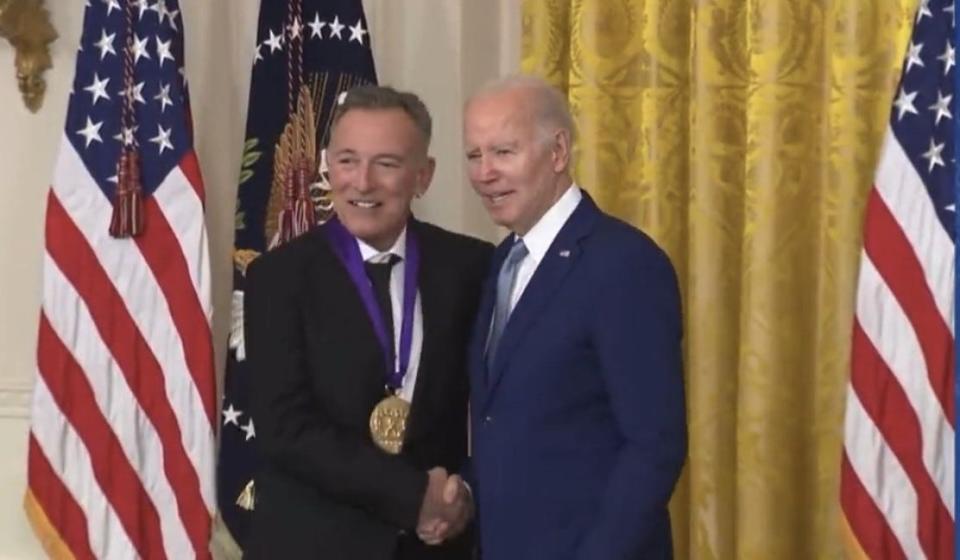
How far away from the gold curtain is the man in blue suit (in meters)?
1.35

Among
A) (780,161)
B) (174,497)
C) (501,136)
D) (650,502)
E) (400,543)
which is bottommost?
(174,497)

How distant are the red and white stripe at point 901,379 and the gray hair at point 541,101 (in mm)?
1174

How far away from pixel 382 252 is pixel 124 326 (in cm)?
127

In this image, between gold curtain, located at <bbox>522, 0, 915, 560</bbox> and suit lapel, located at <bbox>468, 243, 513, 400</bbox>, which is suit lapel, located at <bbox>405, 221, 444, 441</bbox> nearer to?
suit lapel, located at <bbox>468, 243, 513, 400</bbox>

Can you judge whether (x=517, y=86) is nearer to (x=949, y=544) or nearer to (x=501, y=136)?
(x=501, y=136)

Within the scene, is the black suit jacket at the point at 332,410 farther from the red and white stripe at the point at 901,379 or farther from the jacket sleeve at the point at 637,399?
the red and white stripe at the point at 901,379

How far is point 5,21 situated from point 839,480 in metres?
2.47

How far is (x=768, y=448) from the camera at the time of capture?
351 cm

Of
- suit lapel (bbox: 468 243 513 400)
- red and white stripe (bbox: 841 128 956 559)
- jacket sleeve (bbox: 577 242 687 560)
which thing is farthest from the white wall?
jacket sleeve (bbox: 577 242 687 560)

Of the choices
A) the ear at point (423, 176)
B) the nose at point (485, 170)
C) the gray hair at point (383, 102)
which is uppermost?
the gray hair at point (383, 102)

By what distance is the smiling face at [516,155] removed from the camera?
7.26ft

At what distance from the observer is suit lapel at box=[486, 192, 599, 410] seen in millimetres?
2158

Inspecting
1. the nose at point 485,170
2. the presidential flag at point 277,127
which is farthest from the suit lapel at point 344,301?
the presidential flag at point 277,127

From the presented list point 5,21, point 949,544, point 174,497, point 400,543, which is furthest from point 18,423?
point 949,544
